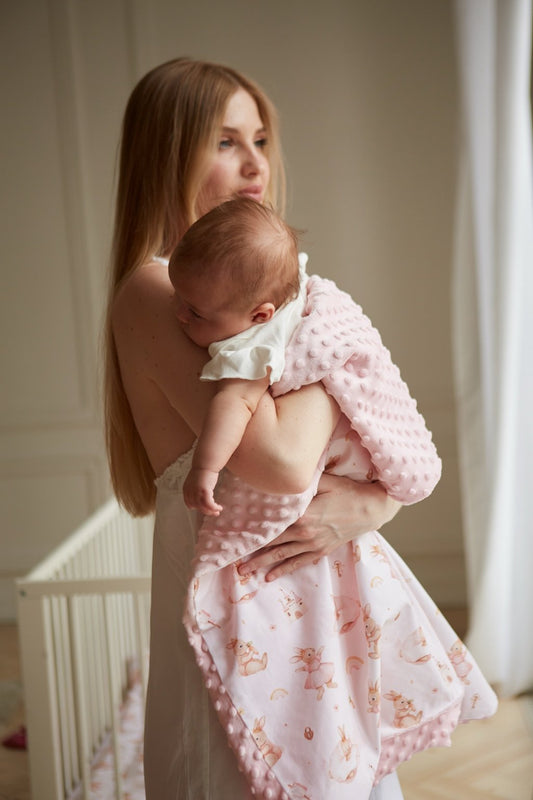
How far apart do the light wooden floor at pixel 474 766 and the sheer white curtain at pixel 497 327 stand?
0.18 meters

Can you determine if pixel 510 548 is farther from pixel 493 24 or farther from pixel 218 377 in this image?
pixel 218 377

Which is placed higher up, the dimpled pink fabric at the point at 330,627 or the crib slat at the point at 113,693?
the dimpled pink fabric at the point at 330,627

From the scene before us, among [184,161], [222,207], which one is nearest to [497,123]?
[184,161]

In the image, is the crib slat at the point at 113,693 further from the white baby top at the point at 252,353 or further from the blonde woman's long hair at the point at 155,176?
the white baby top at the point at 252,353

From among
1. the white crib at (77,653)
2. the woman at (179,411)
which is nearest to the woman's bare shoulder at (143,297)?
the woman at (179,411)

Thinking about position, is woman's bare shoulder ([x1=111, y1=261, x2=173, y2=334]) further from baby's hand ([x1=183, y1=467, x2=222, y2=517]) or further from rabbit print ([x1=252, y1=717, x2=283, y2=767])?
rabbit print ([x1=252, y1=717, x2=283, y2=767])

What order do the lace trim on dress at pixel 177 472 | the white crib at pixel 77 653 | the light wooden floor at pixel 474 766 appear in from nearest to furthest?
the lace trim on dress at pixel 177 472
the white crib at pixel 77 653
the light wooden floor at pixel 474 766

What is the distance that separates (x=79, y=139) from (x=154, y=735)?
3.13 meters

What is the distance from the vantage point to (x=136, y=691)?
3.18 meters

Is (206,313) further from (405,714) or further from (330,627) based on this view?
(405,714)

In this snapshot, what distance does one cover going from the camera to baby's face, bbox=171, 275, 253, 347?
3.54 ft

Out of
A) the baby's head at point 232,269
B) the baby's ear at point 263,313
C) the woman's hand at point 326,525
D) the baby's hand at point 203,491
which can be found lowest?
the woman's hand at point 326,525

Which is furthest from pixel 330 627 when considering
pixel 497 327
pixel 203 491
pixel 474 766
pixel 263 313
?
pixel 497 327

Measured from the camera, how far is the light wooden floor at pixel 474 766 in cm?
247
